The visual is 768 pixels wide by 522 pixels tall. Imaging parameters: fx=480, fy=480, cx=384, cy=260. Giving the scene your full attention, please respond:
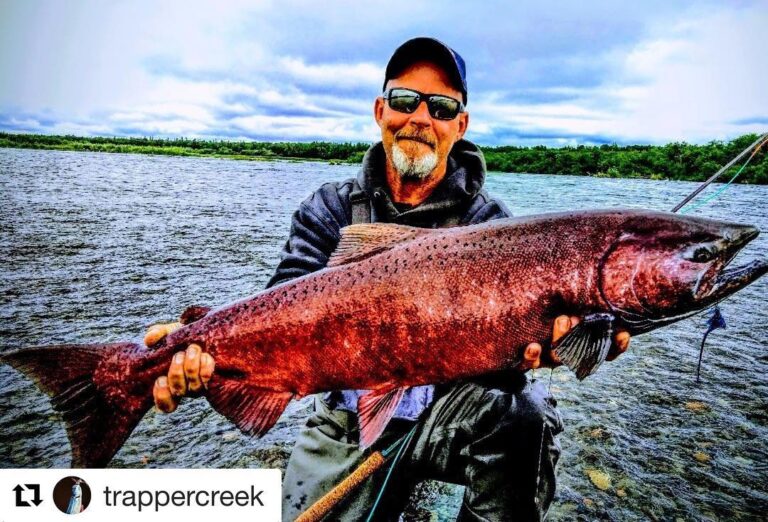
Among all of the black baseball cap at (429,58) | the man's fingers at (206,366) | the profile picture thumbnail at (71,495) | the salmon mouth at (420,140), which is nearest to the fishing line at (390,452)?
the man's fingers at (206,366)

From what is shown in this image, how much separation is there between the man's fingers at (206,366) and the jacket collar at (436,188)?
1440 millimetres

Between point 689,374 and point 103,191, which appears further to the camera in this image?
point 103,191

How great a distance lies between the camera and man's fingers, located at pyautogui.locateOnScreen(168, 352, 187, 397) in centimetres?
204

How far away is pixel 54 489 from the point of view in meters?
2.16

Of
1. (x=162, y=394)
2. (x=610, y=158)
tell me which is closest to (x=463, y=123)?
(x=162, y=394)

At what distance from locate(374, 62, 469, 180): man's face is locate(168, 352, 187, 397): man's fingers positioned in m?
1.76

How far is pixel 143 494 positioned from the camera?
2.18m

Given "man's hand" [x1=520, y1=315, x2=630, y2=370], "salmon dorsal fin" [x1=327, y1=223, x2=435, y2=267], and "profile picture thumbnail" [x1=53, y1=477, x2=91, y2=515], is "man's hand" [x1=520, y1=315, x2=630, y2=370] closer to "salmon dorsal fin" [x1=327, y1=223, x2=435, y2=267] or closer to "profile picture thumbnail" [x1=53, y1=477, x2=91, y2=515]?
"salmon dorsal fin" [x1=327, y1=223, x2=435, y2=267]

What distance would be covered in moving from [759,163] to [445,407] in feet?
89.5

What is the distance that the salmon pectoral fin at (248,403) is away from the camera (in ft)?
7.02

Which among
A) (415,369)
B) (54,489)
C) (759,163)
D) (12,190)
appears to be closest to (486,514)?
(415,369)

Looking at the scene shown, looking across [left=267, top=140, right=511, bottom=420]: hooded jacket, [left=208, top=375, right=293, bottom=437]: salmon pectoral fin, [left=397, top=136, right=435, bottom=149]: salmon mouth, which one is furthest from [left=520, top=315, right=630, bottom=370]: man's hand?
[left=397, top=136, right=435, bottom=149]: salmon mouth

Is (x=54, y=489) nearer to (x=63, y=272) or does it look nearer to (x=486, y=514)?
(x=486, y=514)

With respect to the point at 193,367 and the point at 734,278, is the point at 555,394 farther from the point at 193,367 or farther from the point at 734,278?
the point at 193,367
